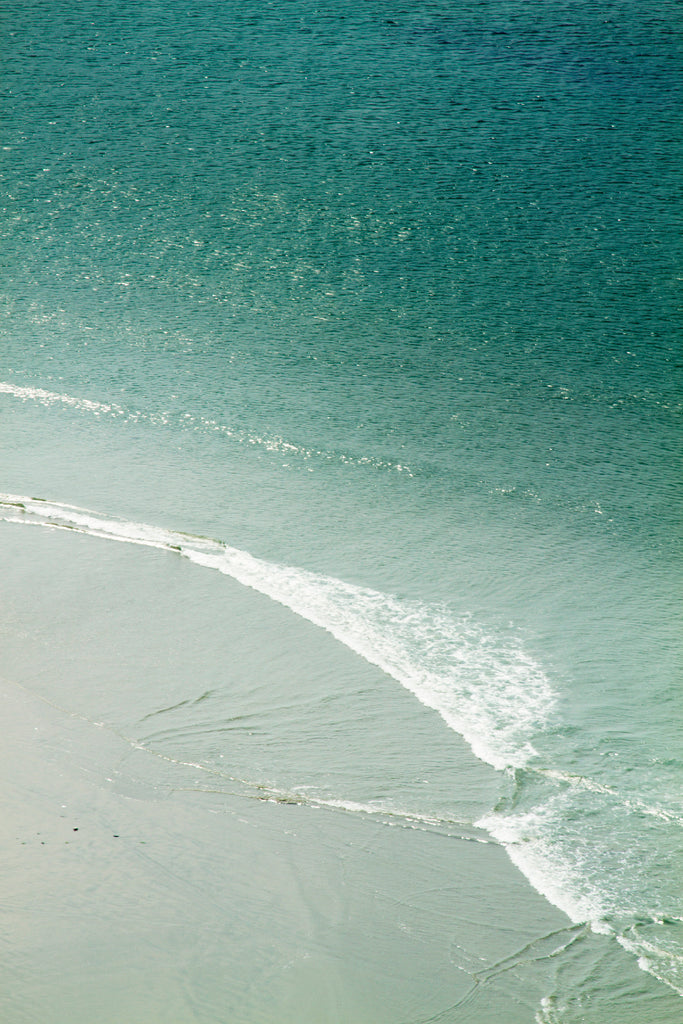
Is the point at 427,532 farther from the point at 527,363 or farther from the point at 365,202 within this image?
the point at 365,202

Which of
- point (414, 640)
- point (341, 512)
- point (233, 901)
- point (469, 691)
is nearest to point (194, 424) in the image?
point (341, 512)

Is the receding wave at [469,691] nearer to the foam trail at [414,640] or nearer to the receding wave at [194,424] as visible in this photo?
the foam trail at [414,640]

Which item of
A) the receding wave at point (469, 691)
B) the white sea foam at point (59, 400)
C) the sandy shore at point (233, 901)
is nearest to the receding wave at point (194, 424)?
the white sea foam at point (59, 400)

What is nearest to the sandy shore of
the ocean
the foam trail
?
the ocean

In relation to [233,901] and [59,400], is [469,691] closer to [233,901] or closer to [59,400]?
[233,901]

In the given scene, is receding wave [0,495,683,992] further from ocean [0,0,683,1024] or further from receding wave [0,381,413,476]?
receding wave [0,381,413,476]
